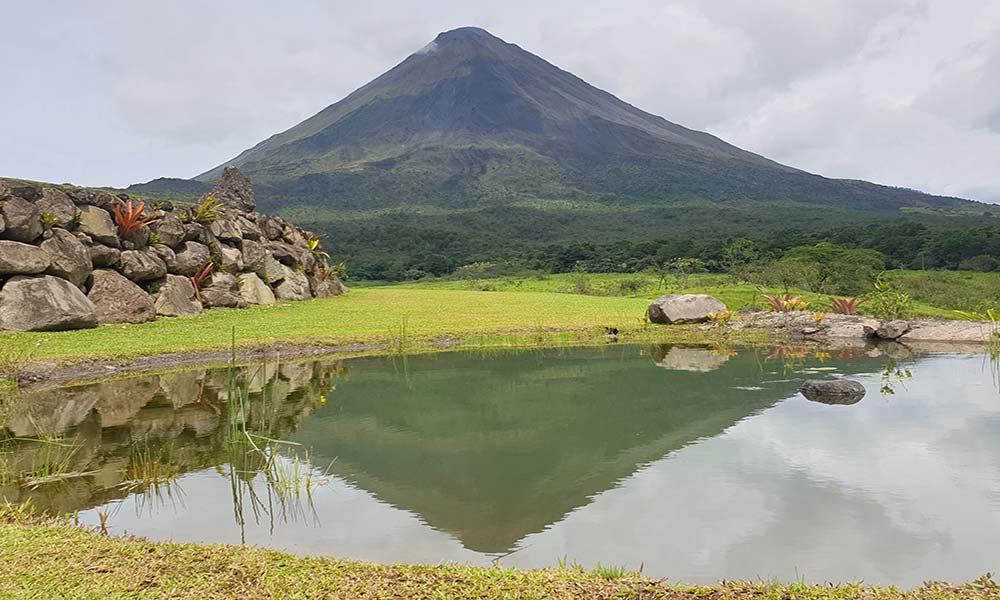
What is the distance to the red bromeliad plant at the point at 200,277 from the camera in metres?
20.2

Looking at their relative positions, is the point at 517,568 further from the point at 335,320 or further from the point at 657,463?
the point at 335,320

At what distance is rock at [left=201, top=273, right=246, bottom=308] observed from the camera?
2059 cm

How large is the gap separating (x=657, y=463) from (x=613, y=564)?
256cm

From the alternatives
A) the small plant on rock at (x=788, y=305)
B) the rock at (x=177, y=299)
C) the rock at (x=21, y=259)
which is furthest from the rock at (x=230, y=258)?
the small plant on rock at (x=788, y=305)

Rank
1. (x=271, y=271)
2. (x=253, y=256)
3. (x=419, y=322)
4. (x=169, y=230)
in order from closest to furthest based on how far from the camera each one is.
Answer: (x=419, y=322)
(x=169, y=230)
(x=253, y=256)
(x=271, y=271)

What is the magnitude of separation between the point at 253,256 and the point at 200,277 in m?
3.42

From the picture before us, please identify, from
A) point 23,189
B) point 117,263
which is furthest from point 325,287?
point 23,189

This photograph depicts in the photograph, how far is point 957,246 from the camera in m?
49.7

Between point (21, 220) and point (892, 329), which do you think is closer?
point (21, 220)

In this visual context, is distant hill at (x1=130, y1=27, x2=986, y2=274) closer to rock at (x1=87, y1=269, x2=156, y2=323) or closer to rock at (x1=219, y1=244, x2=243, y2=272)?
rock at (x1=219, y1=244, x2=243, y2=272)

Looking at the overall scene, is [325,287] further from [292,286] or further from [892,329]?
[892,329]

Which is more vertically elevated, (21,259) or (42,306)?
(21,259)

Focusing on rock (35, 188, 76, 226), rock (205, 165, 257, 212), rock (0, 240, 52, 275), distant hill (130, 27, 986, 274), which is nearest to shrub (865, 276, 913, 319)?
rock (0, 240, 52, 275)

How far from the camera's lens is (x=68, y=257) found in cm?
1652
